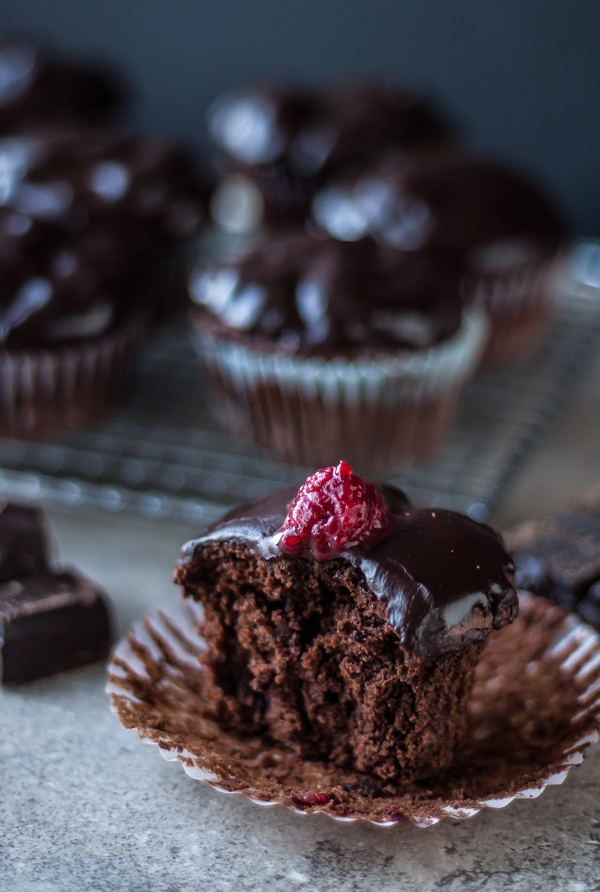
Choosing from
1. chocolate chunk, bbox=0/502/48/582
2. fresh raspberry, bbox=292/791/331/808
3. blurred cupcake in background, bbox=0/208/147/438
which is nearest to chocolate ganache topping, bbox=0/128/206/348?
blurred cupcake in background, bbox=0/208/147/438

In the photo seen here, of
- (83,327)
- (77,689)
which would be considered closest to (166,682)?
(77,689)

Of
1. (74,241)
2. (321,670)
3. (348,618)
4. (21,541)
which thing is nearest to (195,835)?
(321,670)

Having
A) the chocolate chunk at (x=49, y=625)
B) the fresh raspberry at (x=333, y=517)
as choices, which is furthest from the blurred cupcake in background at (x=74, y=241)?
the fresh raspberry at (x=333, y=517)

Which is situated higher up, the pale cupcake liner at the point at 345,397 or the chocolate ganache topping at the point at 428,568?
the chocolate ganache topping at the point at 428,568

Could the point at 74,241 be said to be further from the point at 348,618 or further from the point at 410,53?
the point at 410,53

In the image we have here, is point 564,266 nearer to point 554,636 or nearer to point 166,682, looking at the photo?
point 554,636

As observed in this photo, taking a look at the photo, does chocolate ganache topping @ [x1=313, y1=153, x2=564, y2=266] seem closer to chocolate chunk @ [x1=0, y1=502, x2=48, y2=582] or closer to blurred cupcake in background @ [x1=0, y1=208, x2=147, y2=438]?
blurred cupcake in background @ [x1=0, y1=208, x2=147, y2=438]

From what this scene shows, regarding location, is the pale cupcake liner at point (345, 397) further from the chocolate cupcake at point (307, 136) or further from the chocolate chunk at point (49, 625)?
the chocolate cupcake at point (307, 136)
